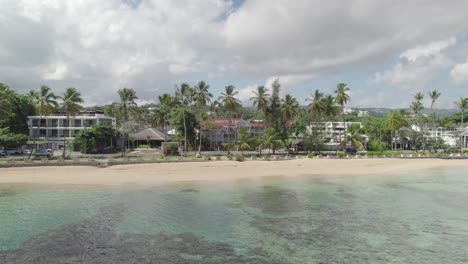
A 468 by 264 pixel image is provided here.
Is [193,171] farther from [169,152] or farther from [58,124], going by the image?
[58,124]

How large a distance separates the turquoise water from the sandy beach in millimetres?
3879

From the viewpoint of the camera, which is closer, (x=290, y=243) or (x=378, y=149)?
(x=290, y=243)

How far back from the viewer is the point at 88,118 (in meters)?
74.4

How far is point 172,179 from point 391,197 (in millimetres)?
20907

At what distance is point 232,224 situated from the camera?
17.6 metres

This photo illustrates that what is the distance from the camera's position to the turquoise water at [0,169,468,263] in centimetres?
1330

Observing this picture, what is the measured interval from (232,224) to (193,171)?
2151 centimetres

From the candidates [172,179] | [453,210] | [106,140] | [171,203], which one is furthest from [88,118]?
[453,210]

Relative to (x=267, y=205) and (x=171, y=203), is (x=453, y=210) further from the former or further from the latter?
(x=171, y=203)

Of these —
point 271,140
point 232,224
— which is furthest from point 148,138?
point 232,224

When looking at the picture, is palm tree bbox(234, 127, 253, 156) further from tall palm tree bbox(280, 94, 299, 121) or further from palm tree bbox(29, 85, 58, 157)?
palm tree bbox(29, 85, 58, 157)

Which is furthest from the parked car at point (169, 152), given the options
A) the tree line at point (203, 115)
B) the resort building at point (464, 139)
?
the resort building at point (464, 139)

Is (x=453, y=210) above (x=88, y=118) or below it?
below

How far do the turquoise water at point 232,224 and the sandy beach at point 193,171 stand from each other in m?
3.88
